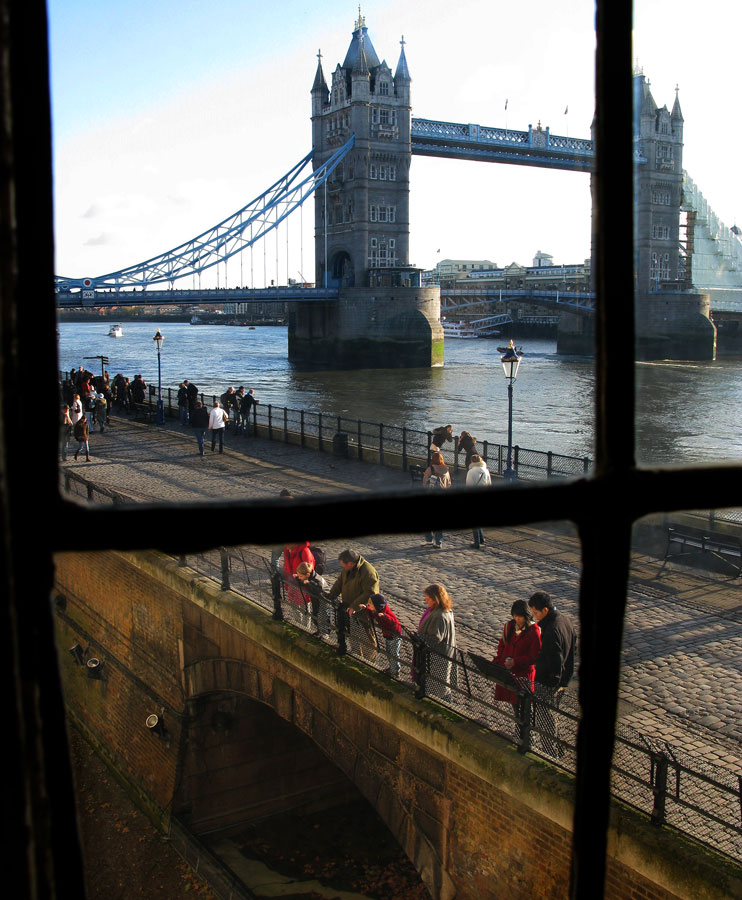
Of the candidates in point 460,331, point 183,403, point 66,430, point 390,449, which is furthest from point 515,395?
point 460,331

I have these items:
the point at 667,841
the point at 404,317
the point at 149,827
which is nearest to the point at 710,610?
the point at 667,841

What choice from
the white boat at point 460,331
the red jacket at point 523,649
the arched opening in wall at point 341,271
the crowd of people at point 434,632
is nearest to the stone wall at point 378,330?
the arched opening in wall at point 341,271

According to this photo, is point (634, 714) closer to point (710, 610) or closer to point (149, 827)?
point (710, 610)

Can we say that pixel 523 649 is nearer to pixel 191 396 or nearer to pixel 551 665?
pixel 551 665

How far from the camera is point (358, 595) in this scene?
654 centimetres

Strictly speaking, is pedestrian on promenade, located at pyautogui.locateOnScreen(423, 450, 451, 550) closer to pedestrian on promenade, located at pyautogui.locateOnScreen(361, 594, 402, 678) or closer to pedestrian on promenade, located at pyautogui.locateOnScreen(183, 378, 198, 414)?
pedestrian on promenade, located at pyautogui.locateOnScreen(361, 594, 402, 678)

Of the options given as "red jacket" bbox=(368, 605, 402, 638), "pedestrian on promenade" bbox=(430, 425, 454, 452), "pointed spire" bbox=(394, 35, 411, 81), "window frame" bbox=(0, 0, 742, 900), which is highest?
"pointed spire" bbox=(394, 35, 411, 81)

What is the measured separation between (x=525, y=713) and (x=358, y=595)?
165 cm

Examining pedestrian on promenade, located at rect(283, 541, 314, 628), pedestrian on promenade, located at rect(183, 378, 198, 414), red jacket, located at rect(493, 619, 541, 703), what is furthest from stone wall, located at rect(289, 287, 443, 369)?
red jacket, located at rect(493, 619, 541, 703)

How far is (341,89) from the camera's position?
198ft

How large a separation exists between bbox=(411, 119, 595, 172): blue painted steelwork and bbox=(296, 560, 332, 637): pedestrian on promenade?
5819 cm

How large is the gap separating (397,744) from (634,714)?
1.55m

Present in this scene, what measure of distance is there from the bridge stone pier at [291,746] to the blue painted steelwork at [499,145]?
2196 inches

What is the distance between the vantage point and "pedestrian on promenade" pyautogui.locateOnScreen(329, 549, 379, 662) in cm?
639
